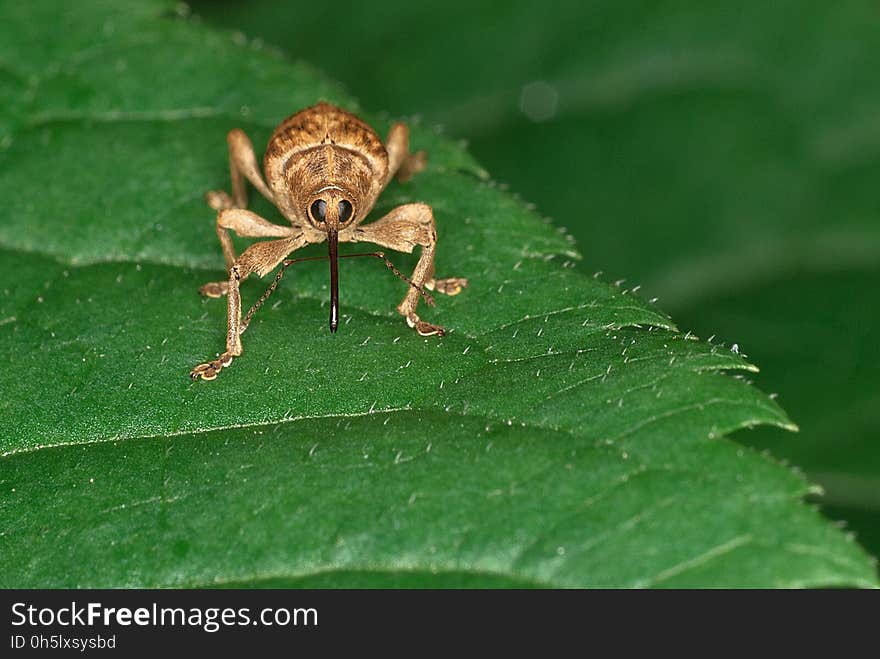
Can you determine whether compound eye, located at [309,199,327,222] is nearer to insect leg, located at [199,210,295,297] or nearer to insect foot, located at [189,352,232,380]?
insect leg, located at [199,210,295,297]

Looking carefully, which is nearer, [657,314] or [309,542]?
[309,542]

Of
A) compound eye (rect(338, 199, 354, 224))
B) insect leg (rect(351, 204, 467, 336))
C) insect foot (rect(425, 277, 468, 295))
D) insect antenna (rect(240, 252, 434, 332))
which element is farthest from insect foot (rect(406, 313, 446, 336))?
compound eye (rect(338, 199, 354, 224))

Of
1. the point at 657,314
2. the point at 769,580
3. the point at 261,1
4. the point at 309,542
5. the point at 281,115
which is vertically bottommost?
the point at 769,580

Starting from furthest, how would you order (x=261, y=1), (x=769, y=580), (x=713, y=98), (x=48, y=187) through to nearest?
(x=261, y=1)
(x=713, y=98)
(x=48, y=187)
(x=769, y=580)

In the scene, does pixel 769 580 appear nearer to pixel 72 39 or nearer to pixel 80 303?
pixel 80 303

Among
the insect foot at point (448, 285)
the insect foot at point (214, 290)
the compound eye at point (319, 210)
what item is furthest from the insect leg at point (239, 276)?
the insect foot at point (448, 285)

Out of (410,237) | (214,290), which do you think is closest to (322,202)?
(410,237)

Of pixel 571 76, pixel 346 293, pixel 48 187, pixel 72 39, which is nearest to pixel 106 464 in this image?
pixel 346 293

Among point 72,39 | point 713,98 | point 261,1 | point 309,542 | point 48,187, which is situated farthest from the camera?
point 261,1
